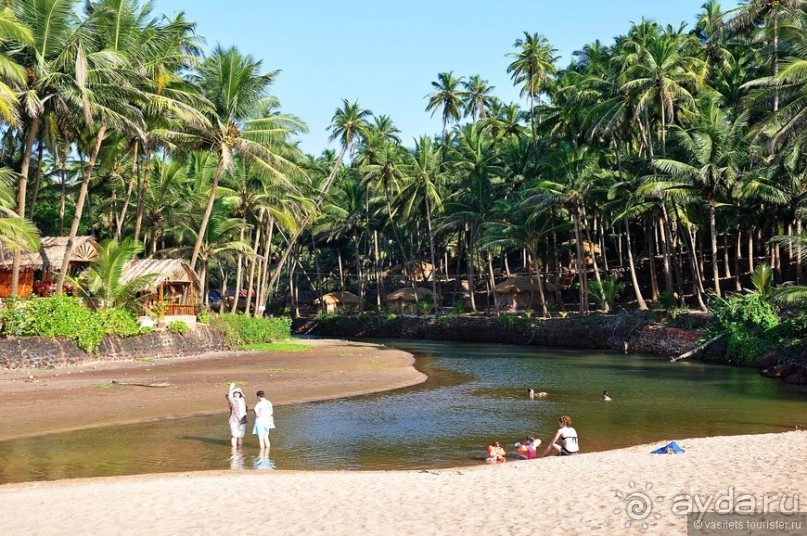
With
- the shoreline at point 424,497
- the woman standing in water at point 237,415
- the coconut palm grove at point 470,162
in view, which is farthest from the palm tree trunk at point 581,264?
the woman standing in water at point 237,415

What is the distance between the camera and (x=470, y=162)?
2338 inches

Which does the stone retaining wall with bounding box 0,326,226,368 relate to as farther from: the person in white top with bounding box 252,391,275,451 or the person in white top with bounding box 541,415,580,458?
the person in white top with bounding box 541,415,580,458

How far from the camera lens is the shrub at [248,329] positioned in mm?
38594

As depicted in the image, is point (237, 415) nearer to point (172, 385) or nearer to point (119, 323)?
point (172, 385)

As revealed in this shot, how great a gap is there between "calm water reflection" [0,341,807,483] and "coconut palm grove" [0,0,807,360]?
21.1ft

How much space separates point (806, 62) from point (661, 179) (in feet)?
52.9

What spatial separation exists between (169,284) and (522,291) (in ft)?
104

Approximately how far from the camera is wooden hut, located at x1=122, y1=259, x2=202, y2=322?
34.8 m

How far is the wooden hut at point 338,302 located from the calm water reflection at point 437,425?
146 ft

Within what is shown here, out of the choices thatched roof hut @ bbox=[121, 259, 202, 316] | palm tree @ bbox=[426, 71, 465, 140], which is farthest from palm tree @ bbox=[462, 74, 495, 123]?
thatched roof hut @ bbox=[121, 259, 202, 316]

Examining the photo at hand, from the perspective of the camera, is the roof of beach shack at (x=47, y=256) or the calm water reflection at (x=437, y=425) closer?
the calm water reflection at (x=437, y=425)

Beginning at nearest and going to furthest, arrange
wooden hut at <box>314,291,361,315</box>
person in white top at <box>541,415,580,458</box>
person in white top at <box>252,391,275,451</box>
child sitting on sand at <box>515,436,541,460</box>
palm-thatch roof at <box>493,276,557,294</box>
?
→ person in white top at <box>541,415,580,458</box> < child sitting on sand at <box>515,436,541,460</box> < person in white top at <box>252,391,275,451</box> < palm-thatch roof at <box>493,276,557,294</box> < wooden hut at <box>314,291,361,315</box>

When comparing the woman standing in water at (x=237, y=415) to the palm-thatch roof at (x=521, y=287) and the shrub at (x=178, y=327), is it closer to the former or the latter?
the shrub at (x=178, y=327)

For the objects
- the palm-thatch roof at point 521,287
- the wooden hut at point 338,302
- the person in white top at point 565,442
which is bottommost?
the person in white top at point 565,442
